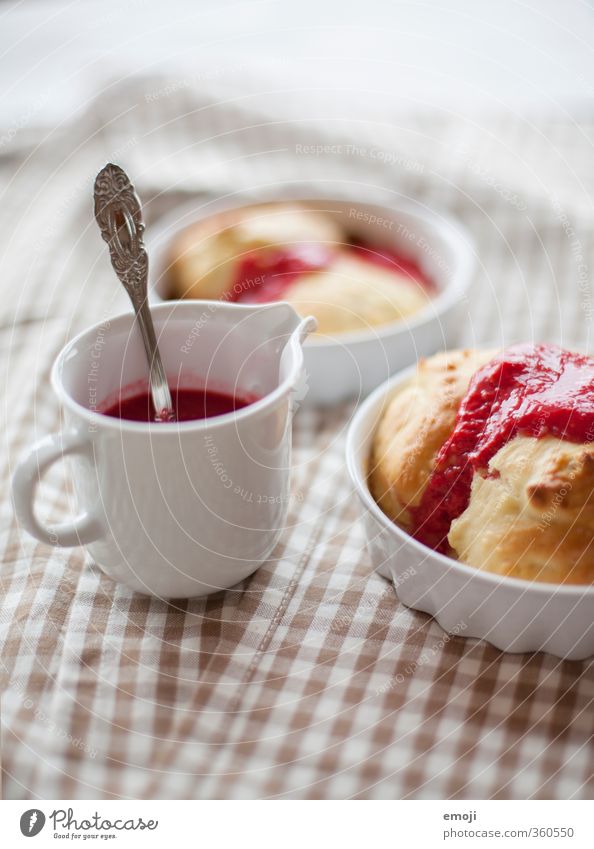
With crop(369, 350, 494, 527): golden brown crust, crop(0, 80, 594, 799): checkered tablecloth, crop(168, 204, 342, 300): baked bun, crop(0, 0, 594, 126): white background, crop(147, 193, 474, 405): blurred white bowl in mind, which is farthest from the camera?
crop(0, 0, 594, 126): white background

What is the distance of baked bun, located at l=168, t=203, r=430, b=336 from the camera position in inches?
55.5

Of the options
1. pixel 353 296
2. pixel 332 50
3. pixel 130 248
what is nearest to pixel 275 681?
pixel 130 248

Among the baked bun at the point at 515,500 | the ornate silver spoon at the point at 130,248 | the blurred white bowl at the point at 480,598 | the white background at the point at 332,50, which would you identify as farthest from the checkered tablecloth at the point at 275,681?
the white background at the point at 332,50

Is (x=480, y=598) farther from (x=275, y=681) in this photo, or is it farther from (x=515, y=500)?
(x=275, y=681)

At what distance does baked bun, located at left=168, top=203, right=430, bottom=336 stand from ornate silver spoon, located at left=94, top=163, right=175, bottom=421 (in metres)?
0.45

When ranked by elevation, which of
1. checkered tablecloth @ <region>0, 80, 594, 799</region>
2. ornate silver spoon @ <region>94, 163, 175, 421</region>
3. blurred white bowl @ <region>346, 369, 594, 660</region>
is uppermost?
ornate silver spoon @ <region>94, 163, 175, 421</region>

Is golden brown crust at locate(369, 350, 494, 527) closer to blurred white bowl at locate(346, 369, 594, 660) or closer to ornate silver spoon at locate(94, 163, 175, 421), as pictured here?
blurred white bowl at locate(346, 369, 594, 660)

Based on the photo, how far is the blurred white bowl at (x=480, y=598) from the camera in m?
0.86

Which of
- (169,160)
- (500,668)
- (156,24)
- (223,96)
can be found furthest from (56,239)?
(500,668)

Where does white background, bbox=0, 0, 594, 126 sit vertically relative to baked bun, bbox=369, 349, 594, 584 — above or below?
above

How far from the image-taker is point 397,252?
160 cm

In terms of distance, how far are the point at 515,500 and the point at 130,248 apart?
1.65 feet

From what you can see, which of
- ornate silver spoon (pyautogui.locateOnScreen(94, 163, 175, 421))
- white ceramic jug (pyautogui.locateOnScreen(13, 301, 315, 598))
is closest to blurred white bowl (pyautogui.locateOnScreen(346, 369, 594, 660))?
white ceramic jug (pyautogui.locateOnScreen(13, 301, 315, 598))

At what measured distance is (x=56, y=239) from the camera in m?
1.69
